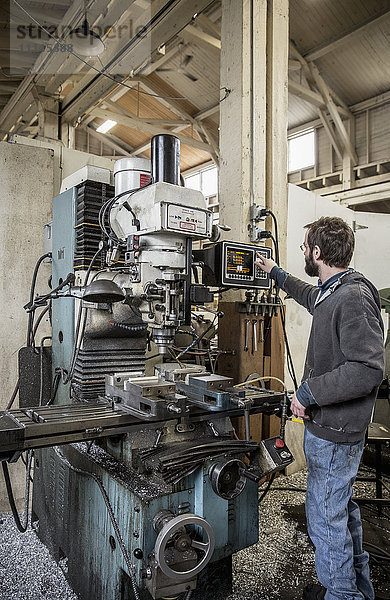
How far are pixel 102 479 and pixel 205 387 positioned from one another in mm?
410

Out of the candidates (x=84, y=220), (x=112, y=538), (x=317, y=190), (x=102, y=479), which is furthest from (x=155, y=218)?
(x=317, y=190)

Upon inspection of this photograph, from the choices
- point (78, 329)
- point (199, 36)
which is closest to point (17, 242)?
point (78, 329)

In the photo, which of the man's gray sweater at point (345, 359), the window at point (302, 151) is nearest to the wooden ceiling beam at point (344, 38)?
the window at point (302, 151)

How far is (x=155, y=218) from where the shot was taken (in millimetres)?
1274

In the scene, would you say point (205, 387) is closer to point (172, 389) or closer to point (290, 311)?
point (172, 389)

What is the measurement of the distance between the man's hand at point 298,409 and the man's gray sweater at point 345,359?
0.02 meters

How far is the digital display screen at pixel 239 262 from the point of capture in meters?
1.69

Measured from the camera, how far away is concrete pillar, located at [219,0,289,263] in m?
2.20

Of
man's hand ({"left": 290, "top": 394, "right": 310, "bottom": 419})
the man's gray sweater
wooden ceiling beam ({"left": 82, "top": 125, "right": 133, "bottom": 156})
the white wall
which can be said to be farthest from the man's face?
wooden ceiling beam ({"left": 82, "top": 125, "right": 133, "bottom": 156})

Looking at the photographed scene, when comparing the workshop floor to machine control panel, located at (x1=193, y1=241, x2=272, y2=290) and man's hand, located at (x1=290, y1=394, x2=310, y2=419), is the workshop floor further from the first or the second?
machine control panel, located at (x1=193, y1=241, x2=272, y2=290)

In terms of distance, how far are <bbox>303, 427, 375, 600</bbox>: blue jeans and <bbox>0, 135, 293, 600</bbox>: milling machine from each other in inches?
5.5

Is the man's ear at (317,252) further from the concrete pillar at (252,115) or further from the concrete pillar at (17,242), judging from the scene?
the concrete pillar at (17,242)

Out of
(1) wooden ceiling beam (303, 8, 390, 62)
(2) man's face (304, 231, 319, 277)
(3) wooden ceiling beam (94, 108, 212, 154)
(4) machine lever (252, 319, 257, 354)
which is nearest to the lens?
(2) man's face (304, 231, 319, 277)

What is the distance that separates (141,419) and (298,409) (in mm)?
499
